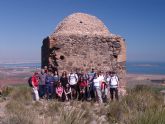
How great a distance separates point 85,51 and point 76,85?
1515 mm

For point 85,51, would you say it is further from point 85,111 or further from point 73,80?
point 85,111

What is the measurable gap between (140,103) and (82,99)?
7.99 feet

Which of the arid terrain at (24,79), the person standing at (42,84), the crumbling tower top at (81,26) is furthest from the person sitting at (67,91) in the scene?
the arid terrain at (24,79)

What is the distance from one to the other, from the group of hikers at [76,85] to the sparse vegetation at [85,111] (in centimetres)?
57

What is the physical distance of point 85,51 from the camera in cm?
1302

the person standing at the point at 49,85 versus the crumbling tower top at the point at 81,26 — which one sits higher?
the crumbling tower top at the point at 81,26

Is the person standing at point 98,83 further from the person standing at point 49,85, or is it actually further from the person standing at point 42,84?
the person standing at point 42,84

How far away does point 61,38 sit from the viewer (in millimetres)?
12898

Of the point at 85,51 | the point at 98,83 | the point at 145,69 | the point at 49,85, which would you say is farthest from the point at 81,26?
the point at 145,69

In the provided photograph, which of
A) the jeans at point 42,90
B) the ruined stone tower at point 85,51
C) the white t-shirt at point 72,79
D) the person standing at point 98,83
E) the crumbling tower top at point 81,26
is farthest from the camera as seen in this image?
the crumbling tower top at point 81,26

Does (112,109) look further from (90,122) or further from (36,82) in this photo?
(36,82)

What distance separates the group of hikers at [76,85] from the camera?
465 inches

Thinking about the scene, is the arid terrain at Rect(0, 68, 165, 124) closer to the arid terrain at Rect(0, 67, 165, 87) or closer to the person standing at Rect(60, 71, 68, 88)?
the person standing at Rect(60, 71, 68, 88)

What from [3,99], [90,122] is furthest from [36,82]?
[90,122]
